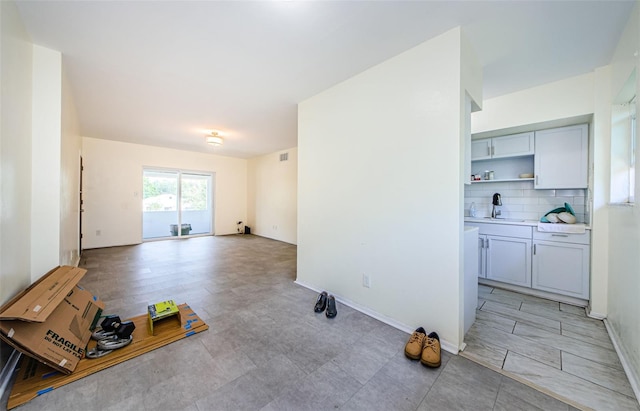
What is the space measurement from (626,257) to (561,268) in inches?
41.3

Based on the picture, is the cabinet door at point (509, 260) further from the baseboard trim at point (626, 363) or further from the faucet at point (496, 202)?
the baseboard trim at point (626, 363)

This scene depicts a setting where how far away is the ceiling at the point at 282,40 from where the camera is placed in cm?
171

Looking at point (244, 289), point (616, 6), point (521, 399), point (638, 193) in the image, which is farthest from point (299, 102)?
point (521, 399)

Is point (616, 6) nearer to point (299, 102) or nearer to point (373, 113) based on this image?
point (373, 113)

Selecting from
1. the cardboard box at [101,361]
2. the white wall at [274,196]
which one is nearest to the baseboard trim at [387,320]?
the cardboard box at [101,361]

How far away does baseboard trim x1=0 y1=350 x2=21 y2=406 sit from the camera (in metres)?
1.44

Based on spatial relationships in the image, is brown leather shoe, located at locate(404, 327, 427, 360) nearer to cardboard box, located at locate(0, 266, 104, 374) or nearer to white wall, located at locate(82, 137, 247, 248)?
cardboard box, located at locate(0, 266, 104, 374)

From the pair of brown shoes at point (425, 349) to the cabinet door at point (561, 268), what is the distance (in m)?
1.98

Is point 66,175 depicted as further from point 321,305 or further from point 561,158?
point 561,158

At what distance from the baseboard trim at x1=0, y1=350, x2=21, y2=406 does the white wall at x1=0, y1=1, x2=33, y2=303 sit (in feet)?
1.39

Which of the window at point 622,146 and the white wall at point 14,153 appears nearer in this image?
the white wall at point 14,153

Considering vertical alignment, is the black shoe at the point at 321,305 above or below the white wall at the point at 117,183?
below

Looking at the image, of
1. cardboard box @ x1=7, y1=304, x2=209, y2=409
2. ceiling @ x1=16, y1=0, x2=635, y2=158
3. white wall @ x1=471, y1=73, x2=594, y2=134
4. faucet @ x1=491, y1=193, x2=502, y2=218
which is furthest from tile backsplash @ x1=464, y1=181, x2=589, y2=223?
cardboard box @ x1=7, y1=304, x2=209, y2=409

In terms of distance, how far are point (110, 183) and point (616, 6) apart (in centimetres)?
825
